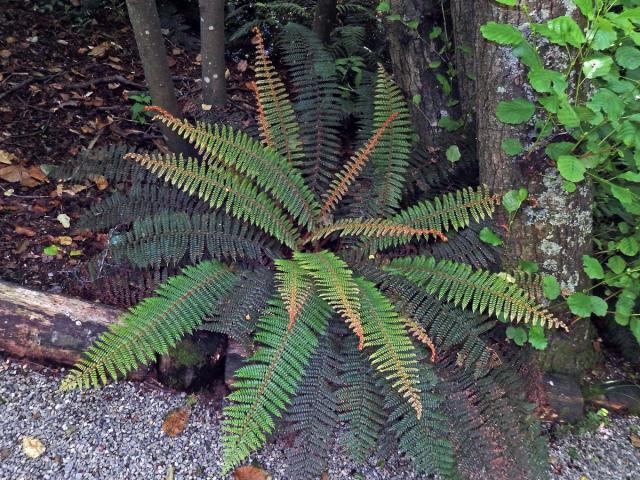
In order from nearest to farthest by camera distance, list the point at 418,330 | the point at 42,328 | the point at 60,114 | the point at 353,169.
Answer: the point at 418,330 → the point at 42,328 → the point at 353,169 → the point at 60,114

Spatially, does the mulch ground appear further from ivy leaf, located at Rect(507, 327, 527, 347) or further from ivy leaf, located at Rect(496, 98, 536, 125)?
ivy leaf, located at Rect(507, 327, 527, 347)

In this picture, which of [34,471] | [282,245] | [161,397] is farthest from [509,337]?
[34,471]

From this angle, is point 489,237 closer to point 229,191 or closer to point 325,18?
point 229,191

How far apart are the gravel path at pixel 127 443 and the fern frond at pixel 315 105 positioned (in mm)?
1342

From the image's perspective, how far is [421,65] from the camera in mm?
2900

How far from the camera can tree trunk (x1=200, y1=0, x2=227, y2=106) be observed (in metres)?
2.73

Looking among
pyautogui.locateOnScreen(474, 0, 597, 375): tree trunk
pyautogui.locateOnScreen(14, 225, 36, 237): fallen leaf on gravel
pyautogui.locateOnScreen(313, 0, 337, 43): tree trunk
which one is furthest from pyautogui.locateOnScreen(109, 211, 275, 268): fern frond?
pyautogui.locateOnScreen(313, 0, 337, 43): tree trunk

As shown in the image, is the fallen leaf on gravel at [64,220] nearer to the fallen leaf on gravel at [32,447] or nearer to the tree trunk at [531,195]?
the fallen leaf on gravel at [32,447]

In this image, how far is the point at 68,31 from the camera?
3.78 metres

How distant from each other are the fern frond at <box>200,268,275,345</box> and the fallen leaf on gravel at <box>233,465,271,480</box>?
49cm

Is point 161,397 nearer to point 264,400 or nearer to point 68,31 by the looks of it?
point 264,400

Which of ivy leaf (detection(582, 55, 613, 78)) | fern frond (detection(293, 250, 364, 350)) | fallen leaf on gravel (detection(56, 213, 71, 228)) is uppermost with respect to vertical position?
ivy leaf (detection(582, 55, 613, 78))

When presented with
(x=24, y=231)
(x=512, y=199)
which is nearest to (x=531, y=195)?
(x=512, y=199)

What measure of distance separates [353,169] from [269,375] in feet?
3.52
